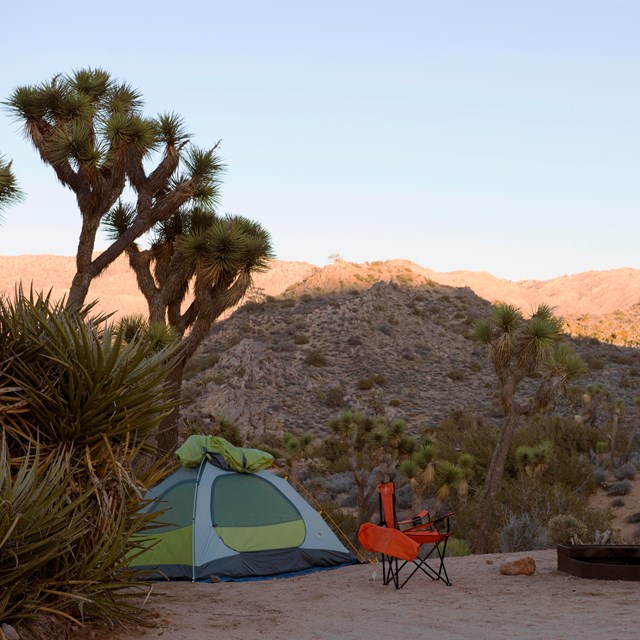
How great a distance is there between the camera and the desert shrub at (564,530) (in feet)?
36.1

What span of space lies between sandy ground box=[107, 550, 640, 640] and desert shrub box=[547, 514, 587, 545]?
2.13 metres

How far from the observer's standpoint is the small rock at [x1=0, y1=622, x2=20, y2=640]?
4625 mm

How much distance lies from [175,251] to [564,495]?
30.6 ft

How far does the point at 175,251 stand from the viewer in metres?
16.0

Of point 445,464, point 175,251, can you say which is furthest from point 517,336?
point 175,251

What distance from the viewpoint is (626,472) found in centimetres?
2002

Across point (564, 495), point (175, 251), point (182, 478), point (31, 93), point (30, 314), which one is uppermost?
point (31, 93)

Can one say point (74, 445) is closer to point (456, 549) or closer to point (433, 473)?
point (456, 549)

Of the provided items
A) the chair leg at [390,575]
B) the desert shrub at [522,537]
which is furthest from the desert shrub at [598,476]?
the chair leg at [390,575]

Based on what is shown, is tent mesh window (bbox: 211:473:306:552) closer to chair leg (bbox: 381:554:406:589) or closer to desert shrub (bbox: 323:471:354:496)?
chair leg (bbox: 381:554:406:589)

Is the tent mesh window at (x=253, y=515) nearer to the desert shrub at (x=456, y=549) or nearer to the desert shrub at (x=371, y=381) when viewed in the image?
the desert shrub at (x=456, y=549)

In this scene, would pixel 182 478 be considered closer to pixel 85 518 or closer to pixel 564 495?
pixel 85 518

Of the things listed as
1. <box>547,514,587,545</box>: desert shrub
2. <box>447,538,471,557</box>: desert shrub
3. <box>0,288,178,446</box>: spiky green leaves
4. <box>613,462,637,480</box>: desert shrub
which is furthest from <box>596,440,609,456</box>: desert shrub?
<box>0,288,178,446</box>: spiky green leaves

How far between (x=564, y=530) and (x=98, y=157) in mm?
9939
